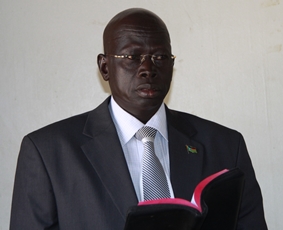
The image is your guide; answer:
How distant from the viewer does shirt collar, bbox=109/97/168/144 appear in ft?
5.56

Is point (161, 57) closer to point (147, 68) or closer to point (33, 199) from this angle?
point (147, 68)

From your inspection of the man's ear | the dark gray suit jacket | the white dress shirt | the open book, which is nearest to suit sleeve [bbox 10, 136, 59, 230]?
the dark gray suit jacket

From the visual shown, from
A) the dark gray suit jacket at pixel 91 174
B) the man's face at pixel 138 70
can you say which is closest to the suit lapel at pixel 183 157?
the dark gray suit jacket at pixel 91 174

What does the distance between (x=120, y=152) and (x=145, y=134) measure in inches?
4.9

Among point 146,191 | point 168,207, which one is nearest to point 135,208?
point 168,207

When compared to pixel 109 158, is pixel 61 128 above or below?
above

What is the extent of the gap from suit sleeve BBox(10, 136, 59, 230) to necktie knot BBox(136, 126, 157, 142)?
1.14 ft

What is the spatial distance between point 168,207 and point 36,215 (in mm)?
578

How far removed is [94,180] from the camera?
1.58 m

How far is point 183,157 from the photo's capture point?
1.70 meters

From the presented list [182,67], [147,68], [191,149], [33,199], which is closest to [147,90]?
[147,68]

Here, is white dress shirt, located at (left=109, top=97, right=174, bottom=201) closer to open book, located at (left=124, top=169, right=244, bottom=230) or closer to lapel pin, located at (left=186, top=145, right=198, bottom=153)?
lapel pin, located at (left=186, top=145, right=198, bottom=153)

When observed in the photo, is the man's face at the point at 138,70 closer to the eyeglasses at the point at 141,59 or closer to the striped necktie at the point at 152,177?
the eyeglasses at the point at 141,59

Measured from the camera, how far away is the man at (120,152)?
5.06 ft
